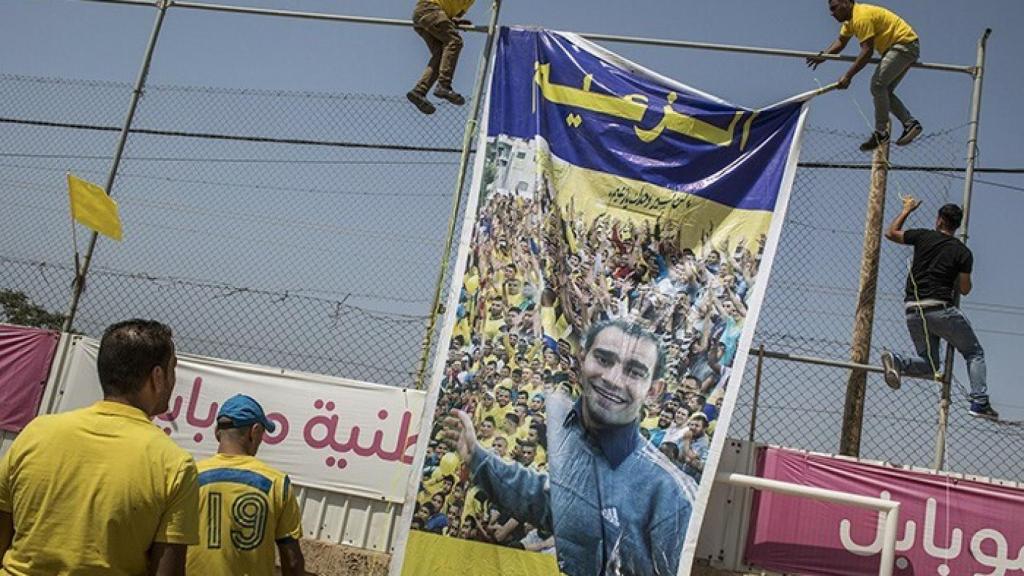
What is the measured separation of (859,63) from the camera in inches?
242

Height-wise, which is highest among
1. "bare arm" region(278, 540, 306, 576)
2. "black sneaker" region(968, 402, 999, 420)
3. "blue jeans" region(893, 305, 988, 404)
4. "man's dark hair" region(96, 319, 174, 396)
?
"blue jeans" region(893, 305, 988, 404)

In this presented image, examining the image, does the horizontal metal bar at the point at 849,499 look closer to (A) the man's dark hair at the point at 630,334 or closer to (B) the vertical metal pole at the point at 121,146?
(A) the man's dark hair at the point at 630,334

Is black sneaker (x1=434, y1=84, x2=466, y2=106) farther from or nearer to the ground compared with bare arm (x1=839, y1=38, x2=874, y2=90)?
nearer to the ground

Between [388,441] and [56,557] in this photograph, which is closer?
[56,557]

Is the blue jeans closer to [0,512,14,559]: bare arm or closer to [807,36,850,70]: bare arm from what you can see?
[807,36,850,70]: bare arm

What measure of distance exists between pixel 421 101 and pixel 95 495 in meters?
4.61

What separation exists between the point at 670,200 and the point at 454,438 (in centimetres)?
193

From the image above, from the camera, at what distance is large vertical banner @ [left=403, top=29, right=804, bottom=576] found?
18.0 feet

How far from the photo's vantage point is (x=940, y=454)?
18.7 ft

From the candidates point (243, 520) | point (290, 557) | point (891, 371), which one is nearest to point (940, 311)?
point (891, 371)

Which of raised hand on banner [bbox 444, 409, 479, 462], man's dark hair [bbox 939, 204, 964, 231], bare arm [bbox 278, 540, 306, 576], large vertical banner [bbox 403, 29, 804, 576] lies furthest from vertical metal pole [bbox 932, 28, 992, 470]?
bare arm [bbox 278, 540, 306, 576]

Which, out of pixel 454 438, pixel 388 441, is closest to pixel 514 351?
pixel 454 438

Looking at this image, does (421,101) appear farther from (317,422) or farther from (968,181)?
(968,181)

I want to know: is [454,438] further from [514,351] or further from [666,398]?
[666,398]
